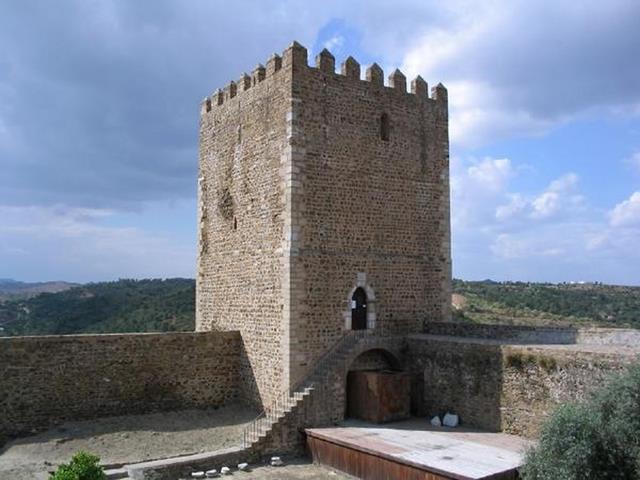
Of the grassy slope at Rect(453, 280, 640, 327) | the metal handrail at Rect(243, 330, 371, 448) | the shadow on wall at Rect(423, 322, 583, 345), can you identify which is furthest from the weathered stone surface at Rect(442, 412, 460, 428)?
the grassy slope at Rect(453, 280, 640, 327)

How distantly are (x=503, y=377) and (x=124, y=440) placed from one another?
8.04m

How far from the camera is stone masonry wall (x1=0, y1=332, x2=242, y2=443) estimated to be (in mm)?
13867

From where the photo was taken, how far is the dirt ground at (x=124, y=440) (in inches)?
493

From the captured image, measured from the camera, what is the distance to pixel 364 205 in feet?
53.4


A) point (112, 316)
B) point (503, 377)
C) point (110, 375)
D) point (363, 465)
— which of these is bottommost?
point (363, 465)

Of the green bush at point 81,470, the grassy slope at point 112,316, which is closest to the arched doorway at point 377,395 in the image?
the green bush at point 81,470

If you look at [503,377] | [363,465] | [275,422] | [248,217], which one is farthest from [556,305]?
[363,465]

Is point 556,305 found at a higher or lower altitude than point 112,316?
higher

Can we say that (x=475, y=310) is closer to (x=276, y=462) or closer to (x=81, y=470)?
(x=276, y=462)

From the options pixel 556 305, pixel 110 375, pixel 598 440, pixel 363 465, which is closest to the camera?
pixel 598 440

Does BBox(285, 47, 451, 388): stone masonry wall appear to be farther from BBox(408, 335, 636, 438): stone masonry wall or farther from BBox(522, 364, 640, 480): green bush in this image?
BBox(522, 364, 640, 480): green bush

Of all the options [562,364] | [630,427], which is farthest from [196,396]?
[630,427]

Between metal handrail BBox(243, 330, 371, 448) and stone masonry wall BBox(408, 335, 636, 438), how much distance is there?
5.13 feet

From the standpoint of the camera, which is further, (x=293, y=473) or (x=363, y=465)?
(x=293, y=473)
